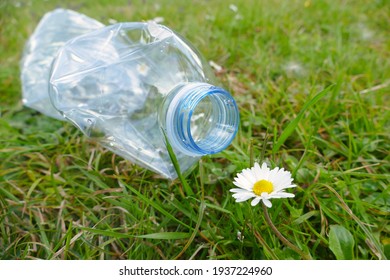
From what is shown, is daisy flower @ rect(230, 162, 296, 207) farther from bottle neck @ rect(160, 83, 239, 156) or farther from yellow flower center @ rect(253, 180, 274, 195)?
bottle neck @ rect(160, 83, 239, 156)

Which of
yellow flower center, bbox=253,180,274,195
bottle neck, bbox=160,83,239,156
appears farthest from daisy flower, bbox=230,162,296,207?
bottle neck, bbox=160,83,239,156

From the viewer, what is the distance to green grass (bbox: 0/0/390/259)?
1.14m

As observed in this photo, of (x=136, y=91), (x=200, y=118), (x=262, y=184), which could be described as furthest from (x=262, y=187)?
(x=136, y=91)

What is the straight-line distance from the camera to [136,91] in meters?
1.50

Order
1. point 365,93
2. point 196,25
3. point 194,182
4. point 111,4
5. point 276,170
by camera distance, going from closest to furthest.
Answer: point 276,170
point 194,182
point 365,93
point 196,25
point 111,4

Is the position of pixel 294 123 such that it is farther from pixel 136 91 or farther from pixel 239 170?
pixel 136 91

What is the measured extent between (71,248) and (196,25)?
143 centimetres

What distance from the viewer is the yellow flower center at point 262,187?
38.2 inches

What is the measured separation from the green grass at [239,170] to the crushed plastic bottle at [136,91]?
0.08 m

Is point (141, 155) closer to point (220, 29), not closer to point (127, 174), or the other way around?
point (127, 174)

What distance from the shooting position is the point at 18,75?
199 centimetres

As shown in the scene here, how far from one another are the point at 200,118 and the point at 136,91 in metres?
0.30

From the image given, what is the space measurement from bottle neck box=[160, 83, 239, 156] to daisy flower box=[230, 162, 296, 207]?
0.50ft
